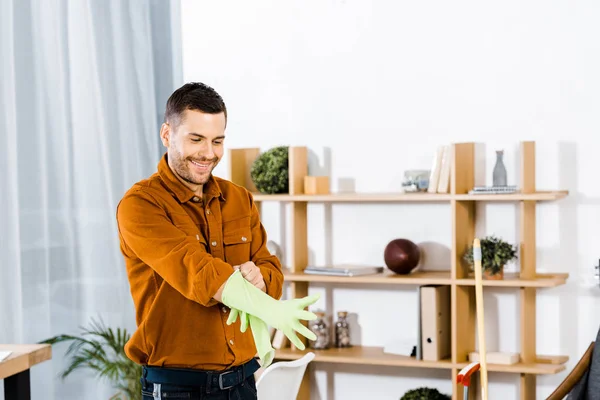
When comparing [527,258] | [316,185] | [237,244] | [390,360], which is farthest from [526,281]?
[237,244]

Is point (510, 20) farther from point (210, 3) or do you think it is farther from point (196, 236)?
point (196, 236)

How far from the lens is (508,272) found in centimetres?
366

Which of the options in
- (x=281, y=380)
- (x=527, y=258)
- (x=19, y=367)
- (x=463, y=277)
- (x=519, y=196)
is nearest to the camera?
(x=19, y=367)

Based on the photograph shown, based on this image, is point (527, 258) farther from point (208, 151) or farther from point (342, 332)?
point (208, 151)

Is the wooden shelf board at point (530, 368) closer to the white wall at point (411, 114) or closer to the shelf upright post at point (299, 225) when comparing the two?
the white wall at point (411, 114)

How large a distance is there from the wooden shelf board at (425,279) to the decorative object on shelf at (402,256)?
0.12 feet

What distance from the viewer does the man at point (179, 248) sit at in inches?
72.0

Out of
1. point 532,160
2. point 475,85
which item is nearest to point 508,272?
point 532,160

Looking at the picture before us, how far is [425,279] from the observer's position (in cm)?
351

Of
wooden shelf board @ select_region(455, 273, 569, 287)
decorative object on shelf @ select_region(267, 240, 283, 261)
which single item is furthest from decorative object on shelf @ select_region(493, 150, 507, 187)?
decorative object on shelf @ select_region(267, 240, 283, 261)

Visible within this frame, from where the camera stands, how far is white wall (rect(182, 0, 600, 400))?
352 cm

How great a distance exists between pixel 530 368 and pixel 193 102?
2.12 m

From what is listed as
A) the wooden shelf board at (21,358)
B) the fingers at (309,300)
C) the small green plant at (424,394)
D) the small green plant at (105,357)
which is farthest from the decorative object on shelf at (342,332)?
the fingers at (309,300)

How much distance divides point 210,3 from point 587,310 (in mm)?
2259
